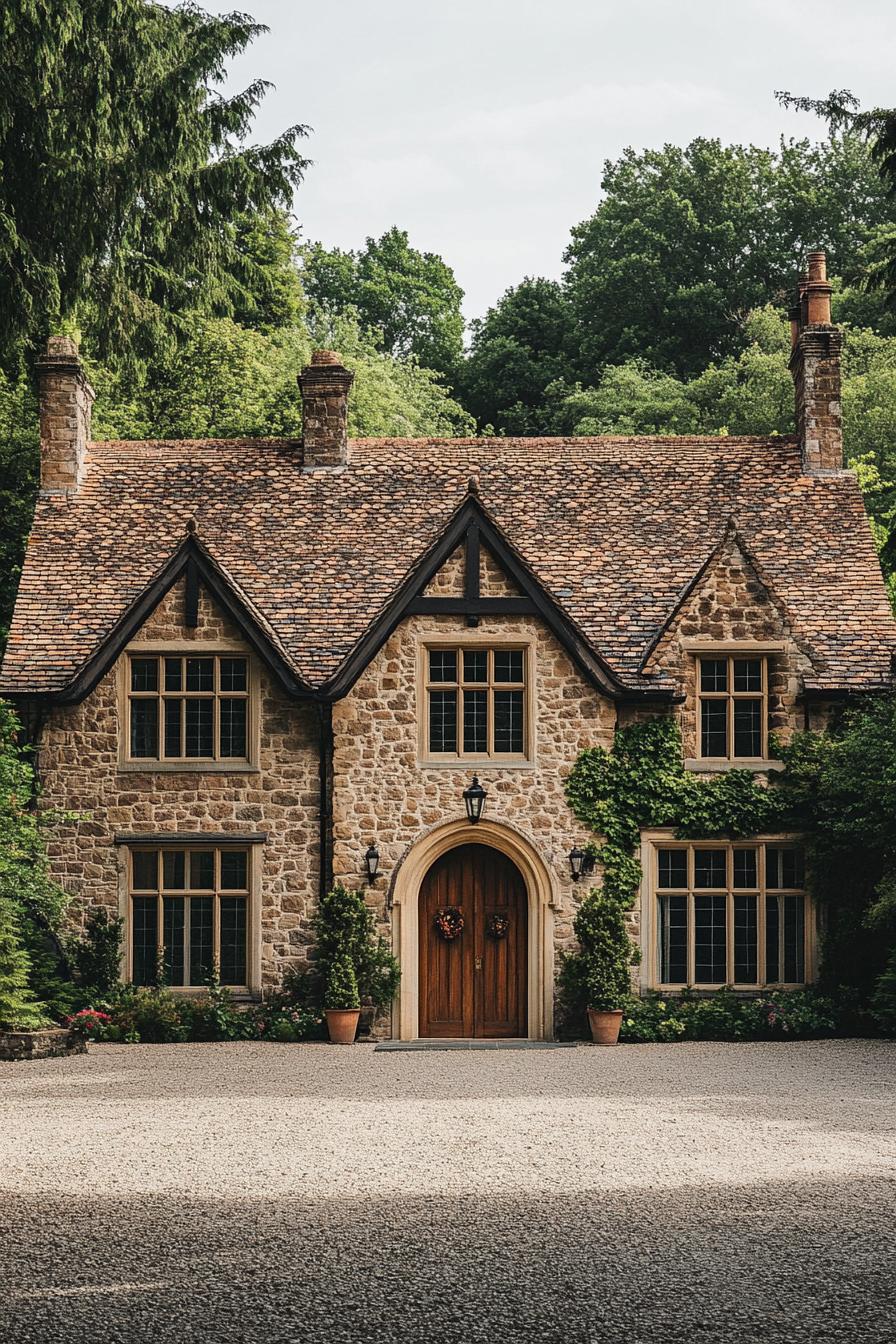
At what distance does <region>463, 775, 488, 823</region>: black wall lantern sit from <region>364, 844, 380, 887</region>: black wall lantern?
51.1 inches

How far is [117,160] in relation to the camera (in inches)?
716

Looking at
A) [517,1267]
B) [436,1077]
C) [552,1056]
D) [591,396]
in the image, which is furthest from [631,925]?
[591,396]

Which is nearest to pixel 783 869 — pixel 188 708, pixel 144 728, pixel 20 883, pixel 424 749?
pixel 424 749

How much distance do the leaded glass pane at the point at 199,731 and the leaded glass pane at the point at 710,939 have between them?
673 cm

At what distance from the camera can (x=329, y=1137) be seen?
1153 cm

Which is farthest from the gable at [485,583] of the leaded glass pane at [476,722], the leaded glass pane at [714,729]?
the leaded glass pane at [714,729]

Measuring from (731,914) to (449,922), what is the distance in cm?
369

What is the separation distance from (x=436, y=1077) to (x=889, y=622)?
372 inches

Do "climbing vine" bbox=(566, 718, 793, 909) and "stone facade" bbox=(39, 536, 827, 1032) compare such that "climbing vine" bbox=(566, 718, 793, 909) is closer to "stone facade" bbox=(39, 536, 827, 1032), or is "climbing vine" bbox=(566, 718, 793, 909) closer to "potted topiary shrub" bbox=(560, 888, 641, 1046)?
"stone facade" bbox=(39, 536, 827, 1032)

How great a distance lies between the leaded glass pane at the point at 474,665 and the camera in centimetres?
2031

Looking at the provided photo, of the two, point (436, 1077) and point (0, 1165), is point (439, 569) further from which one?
point (0, 1165)

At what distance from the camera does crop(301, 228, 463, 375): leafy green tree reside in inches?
2136

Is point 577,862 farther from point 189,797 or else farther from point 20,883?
point 20,883

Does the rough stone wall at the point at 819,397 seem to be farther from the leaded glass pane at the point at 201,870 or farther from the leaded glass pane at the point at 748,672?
the leaded glass pane at the point at 201,870
